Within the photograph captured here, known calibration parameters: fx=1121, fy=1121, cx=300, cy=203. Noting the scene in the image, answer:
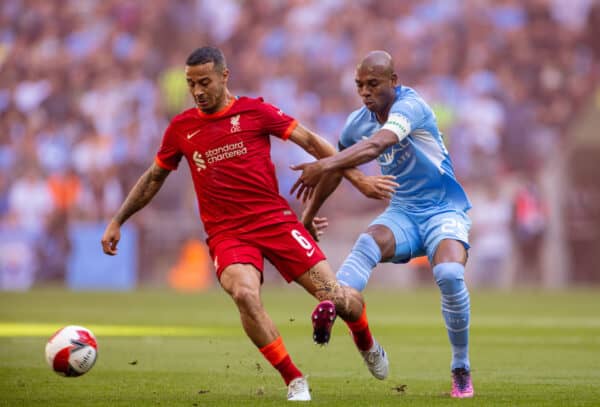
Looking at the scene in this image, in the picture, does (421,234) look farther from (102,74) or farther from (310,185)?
(102,74)

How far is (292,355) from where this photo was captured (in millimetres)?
11742

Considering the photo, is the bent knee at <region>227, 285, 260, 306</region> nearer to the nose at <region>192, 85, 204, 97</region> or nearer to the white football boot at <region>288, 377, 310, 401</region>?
the white football boot at <region>288, 377, 310, 401</region>

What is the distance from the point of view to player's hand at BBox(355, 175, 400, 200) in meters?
7.49

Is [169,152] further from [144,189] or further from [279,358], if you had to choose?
[279,358]

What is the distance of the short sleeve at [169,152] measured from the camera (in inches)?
323

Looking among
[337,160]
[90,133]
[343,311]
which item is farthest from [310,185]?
[90,133]

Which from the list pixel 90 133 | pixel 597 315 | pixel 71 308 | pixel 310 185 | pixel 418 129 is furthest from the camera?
pixel 90 133

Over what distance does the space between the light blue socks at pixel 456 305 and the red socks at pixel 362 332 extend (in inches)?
23.4

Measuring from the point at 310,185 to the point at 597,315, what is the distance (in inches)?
444

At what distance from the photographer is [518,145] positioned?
1059 inches

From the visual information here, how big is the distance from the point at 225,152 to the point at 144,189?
83 cm

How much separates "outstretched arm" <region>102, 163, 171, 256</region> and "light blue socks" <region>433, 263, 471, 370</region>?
2173 mm

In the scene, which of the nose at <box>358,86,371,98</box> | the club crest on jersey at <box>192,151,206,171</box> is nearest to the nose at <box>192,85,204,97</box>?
the club crest on jersey at <box>192,151,206,171</box>

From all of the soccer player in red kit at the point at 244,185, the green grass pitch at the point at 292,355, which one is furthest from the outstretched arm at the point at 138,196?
the green grass pitch at the point at 292,355
